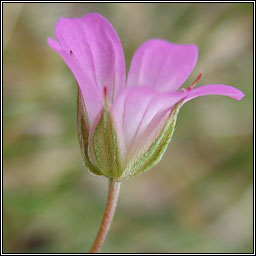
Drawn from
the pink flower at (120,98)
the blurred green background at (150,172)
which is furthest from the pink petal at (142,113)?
the blurred green background at (150,172)

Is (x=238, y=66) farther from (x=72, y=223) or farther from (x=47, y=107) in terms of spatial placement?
(x=72, y=223)

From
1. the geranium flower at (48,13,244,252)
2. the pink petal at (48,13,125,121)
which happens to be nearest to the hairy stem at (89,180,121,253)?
the geranium flower at (48,13,244,252)

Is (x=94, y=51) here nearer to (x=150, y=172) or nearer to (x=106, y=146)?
(x=106, y=146)

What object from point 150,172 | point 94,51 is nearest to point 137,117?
point 94,51

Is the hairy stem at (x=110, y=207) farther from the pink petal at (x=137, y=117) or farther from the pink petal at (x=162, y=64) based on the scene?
the pink petal at (x=162, y=64)

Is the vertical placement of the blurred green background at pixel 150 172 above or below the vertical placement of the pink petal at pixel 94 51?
below

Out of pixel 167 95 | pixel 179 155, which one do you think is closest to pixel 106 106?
pixel 167 95
